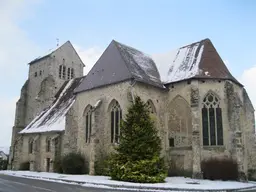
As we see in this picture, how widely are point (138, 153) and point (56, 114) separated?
51.4 feet

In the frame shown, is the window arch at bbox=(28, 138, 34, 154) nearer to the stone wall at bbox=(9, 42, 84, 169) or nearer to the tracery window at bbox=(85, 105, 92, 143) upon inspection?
the stone wall at bbox=(9, 42, 84, 169)

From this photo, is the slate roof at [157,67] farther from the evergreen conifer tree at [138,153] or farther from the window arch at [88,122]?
the evergreen conifer tree at [138,153]

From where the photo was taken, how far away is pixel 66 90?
3562 cm

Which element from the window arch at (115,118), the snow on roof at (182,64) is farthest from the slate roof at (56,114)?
the snow on roof at (182,64)

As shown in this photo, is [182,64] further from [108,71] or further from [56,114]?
[56,114]

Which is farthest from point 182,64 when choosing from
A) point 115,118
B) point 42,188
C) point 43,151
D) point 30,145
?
point 30,145

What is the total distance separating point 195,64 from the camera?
2459cm

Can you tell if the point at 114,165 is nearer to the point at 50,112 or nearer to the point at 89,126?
the point at 89,126

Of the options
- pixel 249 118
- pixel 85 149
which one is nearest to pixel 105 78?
pixel 85 149

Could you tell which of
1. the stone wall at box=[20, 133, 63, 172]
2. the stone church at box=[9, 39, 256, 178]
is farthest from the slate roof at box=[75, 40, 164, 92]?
the stone wall at box=[20, 133, 63, 172]

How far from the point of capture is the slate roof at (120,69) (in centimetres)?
2339

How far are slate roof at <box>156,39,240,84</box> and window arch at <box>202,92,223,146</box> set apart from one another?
6.20 feet

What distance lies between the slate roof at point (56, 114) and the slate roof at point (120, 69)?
3930 mm

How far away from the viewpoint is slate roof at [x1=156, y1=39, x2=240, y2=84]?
2344cm
